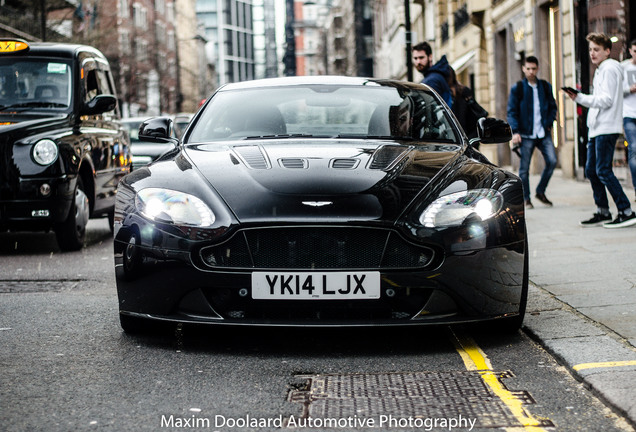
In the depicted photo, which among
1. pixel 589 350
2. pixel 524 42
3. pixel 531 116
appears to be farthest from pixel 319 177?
pixel 524 42

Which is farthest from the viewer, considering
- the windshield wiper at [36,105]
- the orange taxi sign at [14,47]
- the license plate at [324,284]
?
the orange taxi sign at [14,47]

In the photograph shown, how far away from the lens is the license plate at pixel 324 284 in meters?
4.38

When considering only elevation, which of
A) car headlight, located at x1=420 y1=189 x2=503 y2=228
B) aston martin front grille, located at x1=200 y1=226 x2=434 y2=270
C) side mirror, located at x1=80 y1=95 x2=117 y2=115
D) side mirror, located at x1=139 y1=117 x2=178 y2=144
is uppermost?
side mirror, located at x1=80 y1=95 x2=117 y2=115

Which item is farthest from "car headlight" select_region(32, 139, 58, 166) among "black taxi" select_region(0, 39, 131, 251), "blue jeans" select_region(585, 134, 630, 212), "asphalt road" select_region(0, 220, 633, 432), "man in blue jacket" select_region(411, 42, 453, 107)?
"blue jeans" select_region(585, 134, 630, 212)

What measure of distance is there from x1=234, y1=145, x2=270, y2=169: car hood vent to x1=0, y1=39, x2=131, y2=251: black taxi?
12.9ft

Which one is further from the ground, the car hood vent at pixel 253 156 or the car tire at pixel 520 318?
the car hood vent at pixel 253 156

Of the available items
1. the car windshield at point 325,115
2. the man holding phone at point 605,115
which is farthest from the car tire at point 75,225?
the man holding phone at point 605,115

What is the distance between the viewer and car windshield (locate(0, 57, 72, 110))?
961cm

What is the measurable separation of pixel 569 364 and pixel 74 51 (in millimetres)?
7104

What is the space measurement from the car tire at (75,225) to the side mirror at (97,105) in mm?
655

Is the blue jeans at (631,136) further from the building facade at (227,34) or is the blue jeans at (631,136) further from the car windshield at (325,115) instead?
the building facade at (227,34)

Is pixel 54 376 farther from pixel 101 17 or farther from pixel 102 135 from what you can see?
pixel 101 17

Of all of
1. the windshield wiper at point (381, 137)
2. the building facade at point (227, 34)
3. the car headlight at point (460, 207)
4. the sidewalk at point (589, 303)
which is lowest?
the sidewalk at point (589, 303)

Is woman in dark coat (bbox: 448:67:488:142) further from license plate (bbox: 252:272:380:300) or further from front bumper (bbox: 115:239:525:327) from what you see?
license plate (bbox: 252:272:380:300)
